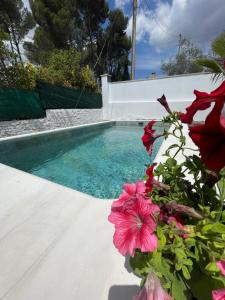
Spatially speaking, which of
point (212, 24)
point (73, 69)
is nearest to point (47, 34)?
point (73, 69)

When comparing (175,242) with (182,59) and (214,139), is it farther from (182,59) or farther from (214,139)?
(182,59)

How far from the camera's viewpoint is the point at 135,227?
534mm

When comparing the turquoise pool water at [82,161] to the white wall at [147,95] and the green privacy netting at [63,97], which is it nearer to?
the green privacy netting at [63,97]

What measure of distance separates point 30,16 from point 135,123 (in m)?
11.1

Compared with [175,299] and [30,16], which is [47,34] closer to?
[30,16]

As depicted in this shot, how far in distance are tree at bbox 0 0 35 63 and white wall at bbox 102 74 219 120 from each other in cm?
569

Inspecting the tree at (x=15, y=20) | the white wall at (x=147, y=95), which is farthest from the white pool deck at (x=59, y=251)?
the tree at (x=15, y=20)

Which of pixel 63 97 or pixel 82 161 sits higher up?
pixel 63 97

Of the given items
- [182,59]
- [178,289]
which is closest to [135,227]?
[178,289]

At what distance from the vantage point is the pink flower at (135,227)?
1.62 ft

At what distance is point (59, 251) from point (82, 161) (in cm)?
338

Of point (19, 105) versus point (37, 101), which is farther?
point (37, 101)


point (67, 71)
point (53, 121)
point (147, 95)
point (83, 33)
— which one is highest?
point (83, 33)

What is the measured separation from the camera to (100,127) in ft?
32.3
